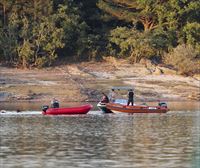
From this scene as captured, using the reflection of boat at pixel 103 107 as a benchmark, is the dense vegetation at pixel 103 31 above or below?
above

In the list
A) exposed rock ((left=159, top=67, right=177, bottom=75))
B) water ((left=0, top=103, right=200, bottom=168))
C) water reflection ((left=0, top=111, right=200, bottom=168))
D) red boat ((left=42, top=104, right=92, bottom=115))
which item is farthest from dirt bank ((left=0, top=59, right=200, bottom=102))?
water reflection ((left=0, top=111, right=200, bottom=168))

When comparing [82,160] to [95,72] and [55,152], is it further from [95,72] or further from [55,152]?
[95,72]

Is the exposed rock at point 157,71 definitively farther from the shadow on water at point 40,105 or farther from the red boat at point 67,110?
the red boat at point 67,110

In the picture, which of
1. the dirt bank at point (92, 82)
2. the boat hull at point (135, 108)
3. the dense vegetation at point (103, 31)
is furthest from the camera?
the dense vegetation at point (103, 31)

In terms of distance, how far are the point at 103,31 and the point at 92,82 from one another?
273 inches

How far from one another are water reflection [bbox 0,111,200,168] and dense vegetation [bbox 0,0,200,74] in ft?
64.2

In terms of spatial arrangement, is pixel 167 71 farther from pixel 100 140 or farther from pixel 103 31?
pixel 100 140

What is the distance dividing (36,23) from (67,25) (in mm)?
2556

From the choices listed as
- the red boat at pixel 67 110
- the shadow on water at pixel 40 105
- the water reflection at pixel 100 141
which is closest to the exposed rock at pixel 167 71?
the shadow on water at pixel 40 105

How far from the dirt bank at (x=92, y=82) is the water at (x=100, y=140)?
40.1 ft

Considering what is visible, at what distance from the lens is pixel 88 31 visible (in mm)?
76625

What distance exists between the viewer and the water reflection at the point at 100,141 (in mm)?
32156

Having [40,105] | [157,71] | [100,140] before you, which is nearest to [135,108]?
[40,105]

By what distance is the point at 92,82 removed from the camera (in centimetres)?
7038
